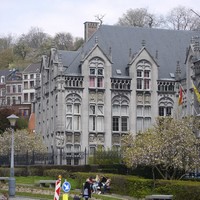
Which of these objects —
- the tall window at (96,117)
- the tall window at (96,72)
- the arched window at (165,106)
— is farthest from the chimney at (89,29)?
the arched window at (165,106)

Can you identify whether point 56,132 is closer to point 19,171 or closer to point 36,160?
point 36,160

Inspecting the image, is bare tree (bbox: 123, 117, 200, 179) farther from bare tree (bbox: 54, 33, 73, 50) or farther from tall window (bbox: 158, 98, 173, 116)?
bare tree (bbox: 54, 33, 73, 50)

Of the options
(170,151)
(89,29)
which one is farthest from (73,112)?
(170,151)

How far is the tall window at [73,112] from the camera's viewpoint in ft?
294

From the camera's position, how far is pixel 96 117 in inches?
3561

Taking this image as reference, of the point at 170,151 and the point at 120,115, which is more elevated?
the point at 120,115

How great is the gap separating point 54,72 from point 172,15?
56905 millimetres

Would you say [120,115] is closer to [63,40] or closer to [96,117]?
[96,117]

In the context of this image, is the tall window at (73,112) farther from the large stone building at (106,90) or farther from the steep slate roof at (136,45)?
the steep slate roof at (136,45)

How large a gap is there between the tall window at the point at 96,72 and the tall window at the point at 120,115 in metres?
3.02

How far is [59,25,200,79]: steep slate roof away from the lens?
92.4m

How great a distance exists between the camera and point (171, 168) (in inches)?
2277

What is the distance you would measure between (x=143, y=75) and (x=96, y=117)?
808cm

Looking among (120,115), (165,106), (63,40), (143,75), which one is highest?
(63,40)
